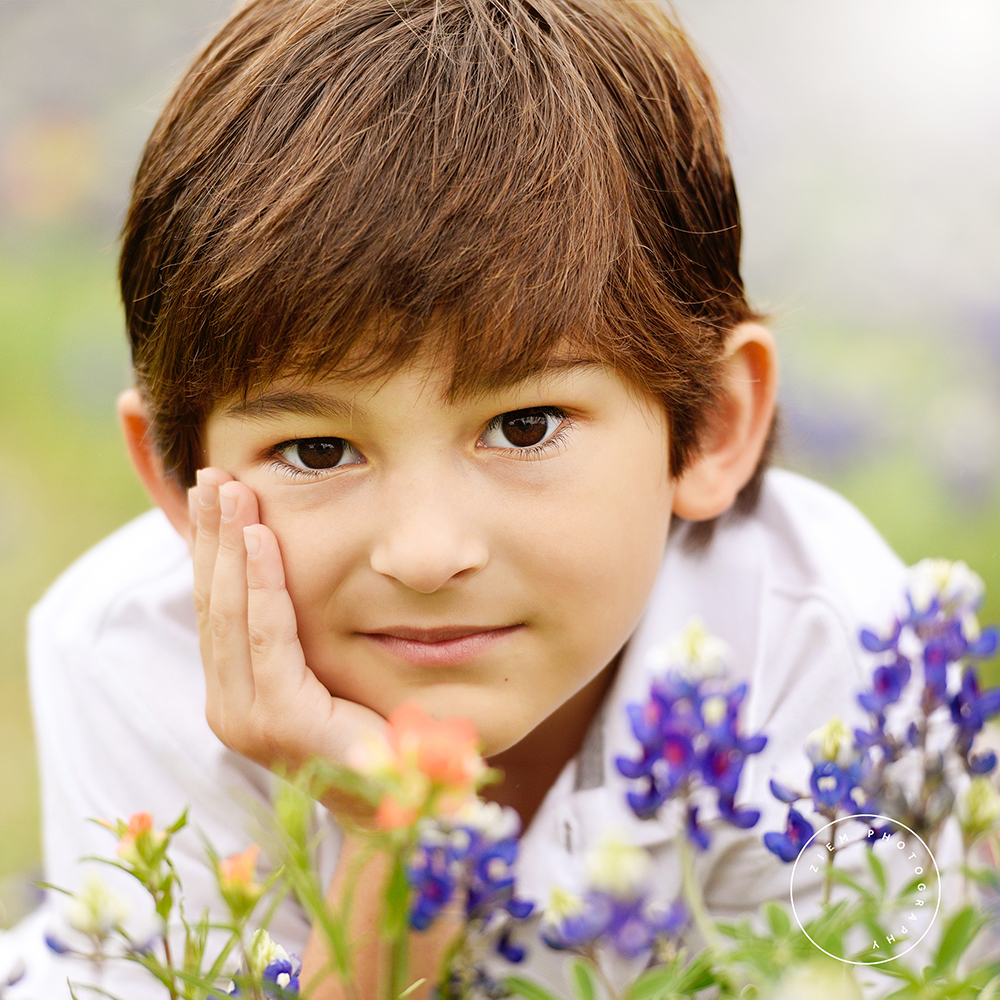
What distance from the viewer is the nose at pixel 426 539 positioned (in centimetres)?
83

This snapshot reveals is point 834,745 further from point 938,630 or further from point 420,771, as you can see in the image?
point 420,771

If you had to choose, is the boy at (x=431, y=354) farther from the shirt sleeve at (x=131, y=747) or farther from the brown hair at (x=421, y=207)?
the shirt sleeve at (x=131, y=747)

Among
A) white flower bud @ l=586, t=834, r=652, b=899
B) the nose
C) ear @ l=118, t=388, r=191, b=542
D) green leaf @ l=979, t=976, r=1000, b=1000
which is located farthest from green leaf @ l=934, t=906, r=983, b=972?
ear @ l=118, t=388, r=191, b=542

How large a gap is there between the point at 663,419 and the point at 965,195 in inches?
84.7

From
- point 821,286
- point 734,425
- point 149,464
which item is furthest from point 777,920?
point 821,286

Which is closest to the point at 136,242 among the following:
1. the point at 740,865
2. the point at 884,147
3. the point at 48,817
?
the point at 48,817

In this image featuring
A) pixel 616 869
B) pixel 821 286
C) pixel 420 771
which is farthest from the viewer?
pixel 821 286

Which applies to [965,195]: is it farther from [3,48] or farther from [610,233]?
[3,48]

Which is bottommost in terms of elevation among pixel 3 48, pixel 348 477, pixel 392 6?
pixel 348 477

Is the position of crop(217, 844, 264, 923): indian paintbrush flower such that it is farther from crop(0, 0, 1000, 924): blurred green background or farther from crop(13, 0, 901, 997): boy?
crop(0, 0, 1000, 924): blurred green background

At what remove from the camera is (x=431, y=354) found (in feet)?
2.79

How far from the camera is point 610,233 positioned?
94 cm

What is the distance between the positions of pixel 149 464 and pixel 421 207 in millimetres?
469

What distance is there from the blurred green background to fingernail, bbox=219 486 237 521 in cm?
158
